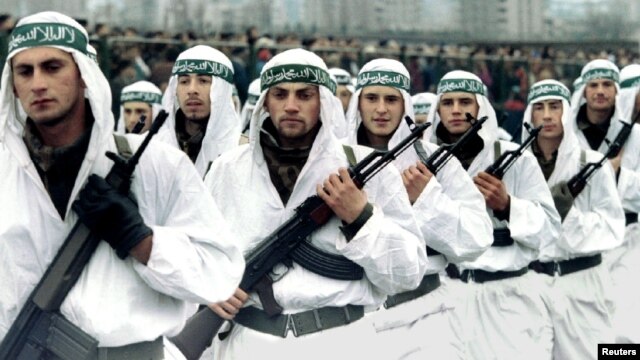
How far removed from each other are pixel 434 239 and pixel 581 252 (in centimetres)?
250

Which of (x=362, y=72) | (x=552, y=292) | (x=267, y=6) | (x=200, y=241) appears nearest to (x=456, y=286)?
(x=552, y=292)

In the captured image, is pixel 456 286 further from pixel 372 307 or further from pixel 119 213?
pixel 119 213

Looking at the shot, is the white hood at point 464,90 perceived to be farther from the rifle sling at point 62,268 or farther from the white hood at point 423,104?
the rifle sling at point 62,268

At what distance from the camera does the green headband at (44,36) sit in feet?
16.4

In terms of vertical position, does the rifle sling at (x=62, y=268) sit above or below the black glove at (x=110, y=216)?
below

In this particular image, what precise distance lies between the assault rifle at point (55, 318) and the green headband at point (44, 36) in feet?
1.48

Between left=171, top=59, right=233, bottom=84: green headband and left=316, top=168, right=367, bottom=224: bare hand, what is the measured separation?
359 centimetres

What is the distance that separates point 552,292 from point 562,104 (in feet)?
4.81

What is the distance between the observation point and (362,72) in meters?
8.95

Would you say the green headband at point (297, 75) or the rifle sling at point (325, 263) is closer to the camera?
the rifle sling at point (325, 263)

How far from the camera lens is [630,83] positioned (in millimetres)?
13820

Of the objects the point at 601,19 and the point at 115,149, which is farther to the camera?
the point at 601,19

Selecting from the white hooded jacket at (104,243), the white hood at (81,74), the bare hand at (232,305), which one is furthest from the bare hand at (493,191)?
the white hood at (81,74)

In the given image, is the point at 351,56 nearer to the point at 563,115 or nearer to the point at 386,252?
the point at 563,115
